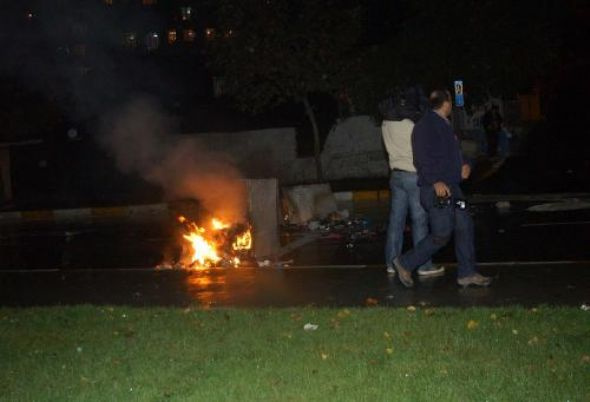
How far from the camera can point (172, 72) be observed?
1486 inches

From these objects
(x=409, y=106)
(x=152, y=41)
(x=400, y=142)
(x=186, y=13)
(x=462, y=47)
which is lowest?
(x=400, y=142)

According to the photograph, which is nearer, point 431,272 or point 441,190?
point 441,190

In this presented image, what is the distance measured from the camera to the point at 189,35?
69500 millimetres

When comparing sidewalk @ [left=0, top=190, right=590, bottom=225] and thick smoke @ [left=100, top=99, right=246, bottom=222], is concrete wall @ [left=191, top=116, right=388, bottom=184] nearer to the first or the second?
thick smoke @ [left=100, top=99, right=246, bottom=222]

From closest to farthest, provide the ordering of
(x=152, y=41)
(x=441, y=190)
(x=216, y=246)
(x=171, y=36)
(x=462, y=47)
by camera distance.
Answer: (x=441, y=190)
(x=216, y=246)
(x=462, y=47)
(x=152, y=41)
(x=171, y=36)

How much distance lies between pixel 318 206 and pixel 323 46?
22.9ft

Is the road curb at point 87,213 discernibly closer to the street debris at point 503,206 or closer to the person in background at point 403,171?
the street debris at point 503,206

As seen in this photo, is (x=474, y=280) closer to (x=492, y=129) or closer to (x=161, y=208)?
(x=161, y=208)

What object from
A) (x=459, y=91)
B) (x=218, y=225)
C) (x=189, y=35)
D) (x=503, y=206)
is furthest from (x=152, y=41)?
(x=218, y=225)

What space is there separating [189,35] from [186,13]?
4111 mm

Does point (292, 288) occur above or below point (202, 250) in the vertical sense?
below

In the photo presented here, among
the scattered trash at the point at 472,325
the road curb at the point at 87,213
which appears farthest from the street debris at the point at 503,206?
the scattered trash at the point at 472,325

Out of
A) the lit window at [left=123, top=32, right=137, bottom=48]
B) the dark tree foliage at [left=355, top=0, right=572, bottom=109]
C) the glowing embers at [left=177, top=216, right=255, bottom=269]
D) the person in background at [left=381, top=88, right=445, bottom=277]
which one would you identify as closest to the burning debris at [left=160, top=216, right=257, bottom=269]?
the glowing embers at [left=177, top=216, right=255, bottom=269]

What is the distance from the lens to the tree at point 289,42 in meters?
19.4
